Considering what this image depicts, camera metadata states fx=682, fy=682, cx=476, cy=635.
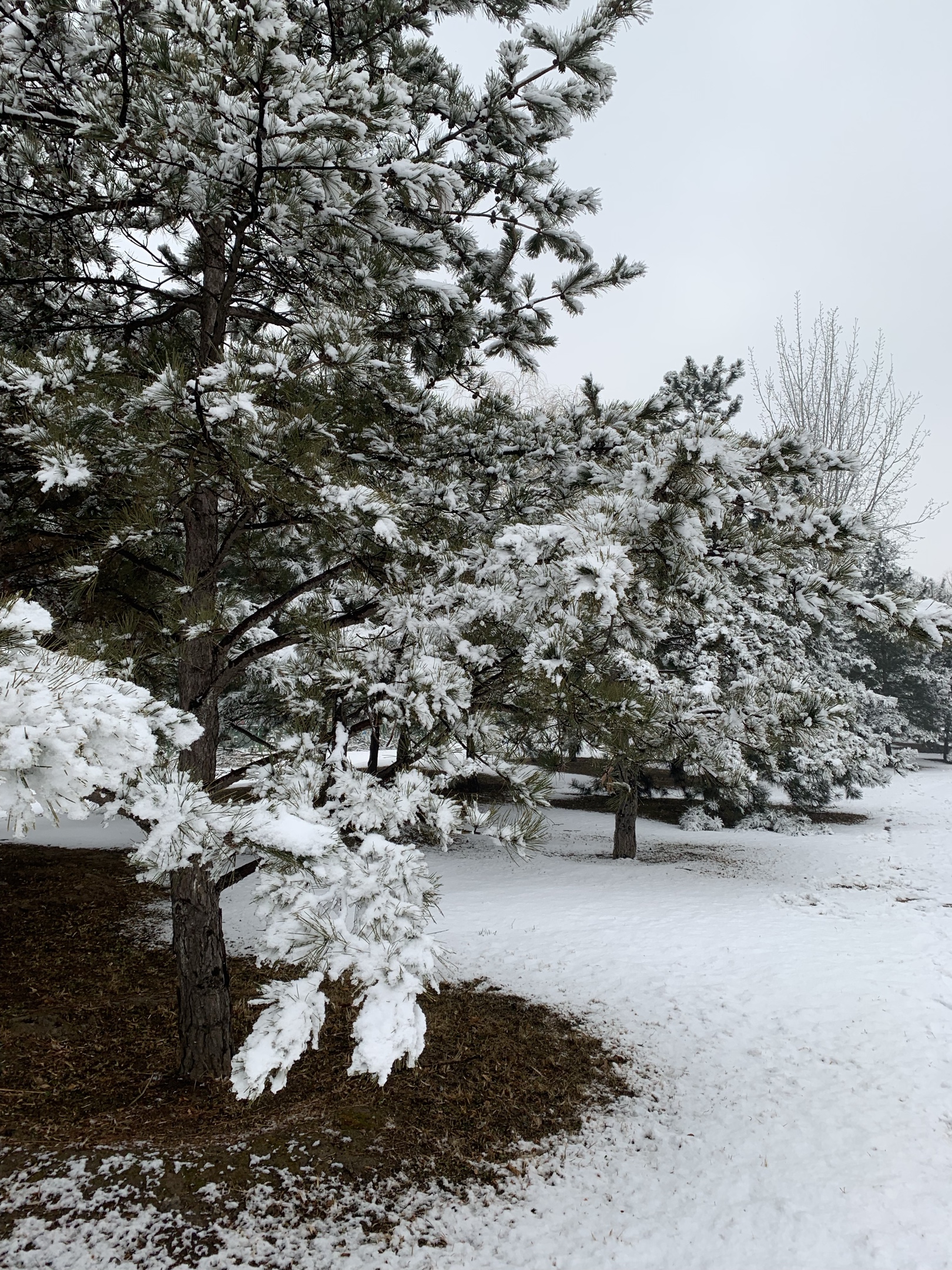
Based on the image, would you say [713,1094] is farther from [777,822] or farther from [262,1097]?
[777,822]

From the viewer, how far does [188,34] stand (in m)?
2.37

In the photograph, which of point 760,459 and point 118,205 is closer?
point 760,459

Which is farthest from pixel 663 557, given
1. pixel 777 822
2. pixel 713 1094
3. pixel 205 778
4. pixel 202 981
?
pixel 777 822

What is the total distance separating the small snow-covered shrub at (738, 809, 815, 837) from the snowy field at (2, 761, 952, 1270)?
395cm

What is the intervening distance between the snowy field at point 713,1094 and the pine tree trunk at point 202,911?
0.91m

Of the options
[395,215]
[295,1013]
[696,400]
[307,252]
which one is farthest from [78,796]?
[696,400]

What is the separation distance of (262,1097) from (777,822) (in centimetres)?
1222

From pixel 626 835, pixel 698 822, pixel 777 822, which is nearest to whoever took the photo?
pixel 626 835

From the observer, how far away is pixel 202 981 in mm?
3619

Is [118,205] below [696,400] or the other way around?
below

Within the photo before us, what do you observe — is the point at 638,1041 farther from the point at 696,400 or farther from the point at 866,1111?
the point at 696,400

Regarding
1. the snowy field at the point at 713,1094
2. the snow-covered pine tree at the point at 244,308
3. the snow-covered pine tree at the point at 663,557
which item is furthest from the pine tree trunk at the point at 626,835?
the snow-covered pine tree at the point at 244,308

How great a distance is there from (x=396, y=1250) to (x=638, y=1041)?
8.43 ft

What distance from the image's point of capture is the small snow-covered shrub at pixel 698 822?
13859 mm
